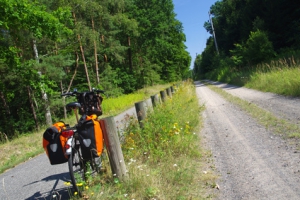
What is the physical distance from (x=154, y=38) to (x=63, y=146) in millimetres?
32597

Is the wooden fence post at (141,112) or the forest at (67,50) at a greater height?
the forest at (67,50)

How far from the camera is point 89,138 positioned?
346 cm

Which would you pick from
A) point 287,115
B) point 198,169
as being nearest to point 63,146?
point 198,169

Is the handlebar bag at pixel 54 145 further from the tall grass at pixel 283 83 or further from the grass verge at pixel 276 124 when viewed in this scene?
the tall grass at pixel 283 83

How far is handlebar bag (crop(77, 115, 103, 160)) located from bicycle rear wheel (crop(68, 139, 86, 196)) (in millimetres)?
197

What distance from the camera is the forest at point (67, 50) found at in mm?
12203

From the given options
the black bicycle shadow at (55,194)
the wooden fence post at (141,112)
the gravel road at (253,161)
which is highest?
the wooden fence post at (141,112)

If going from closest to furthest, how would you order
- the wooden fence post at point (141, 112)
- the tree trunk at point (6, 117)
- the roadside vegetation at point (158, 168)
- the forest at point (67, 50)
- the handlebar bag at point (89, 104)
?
the roadside vegetation at point (158, 168) → the handlebar bag at point (89, 104) → the wooden fence post at point (141, 112) → the forest at point (67, 50) → the tree trunk at point (6, 117)

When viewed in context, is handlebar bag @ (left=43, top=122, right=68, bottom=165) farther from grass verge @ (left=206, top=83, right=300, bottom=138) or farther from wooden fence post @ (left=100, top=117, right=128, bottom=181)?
grass verge @ (left=206, top=83, right=300, bottom=138)

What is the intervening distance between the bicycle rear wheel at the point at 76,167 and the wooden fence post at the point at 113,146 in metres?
0.44

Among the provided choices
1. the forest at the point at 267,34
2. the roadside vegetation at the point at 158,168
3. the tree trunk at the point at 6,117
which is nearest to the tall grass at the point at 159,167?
the roadside vegetation at the point at 158,168

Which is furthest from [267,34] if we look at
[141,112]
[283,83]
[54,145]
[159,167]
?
[54,145]

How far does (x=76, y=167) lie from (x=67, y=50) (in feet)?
54.2

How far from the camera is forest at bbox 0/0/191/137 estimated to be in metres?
12.2
